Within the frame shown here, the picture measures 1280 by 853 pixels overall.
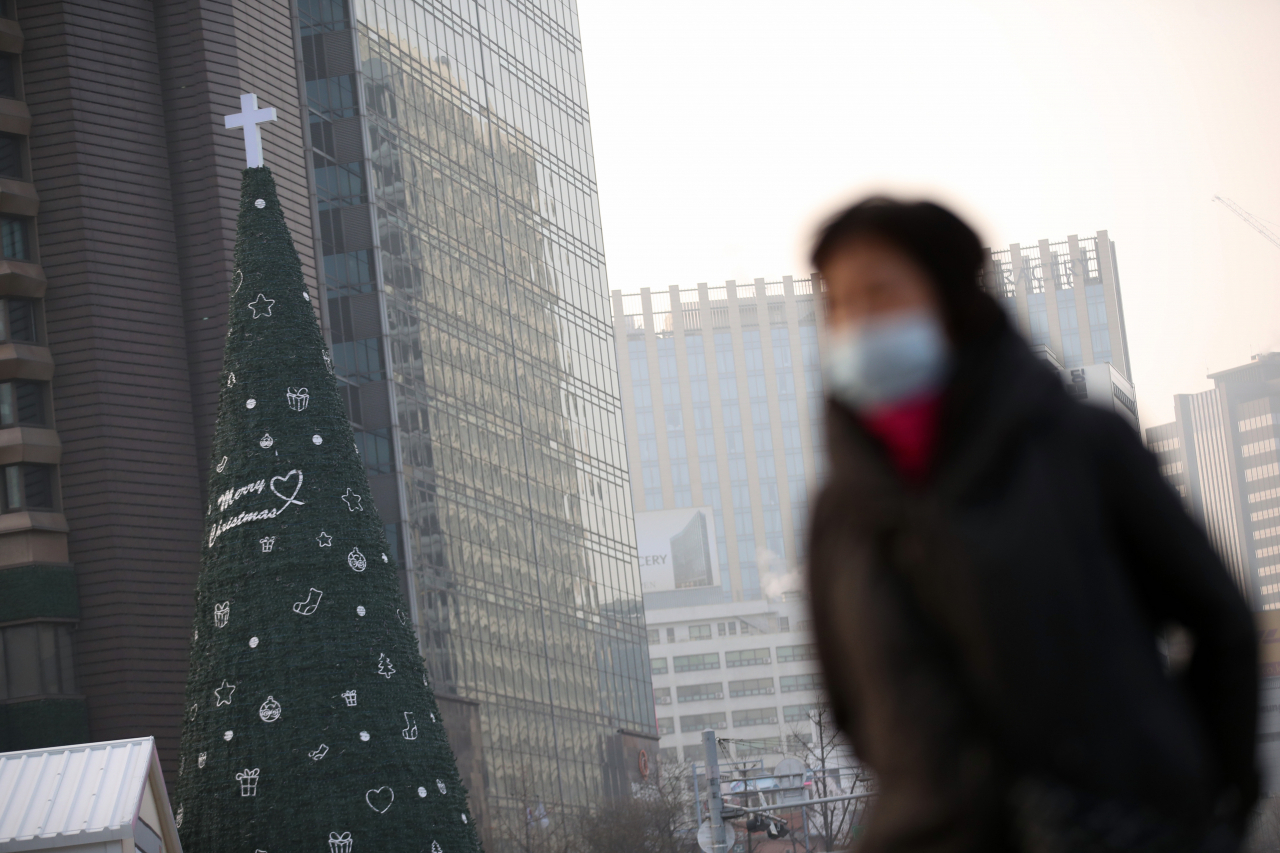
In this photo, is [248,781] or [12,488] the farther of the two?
[12,488]

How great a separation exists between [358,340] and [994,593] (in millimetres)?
56559

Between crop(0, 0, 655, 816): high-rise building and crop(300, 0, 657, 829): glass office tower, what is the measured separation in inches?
6.0

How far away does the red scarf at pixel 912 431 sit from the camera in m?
2.25

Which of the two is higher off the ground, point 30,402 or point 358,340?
point 358,340

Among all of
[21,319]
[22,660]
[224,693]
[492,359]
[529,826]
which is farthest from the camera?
[492,359]

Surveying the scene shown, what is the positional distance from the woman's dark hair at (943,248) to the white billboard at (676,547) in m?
186

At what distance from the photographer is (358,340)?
57.5 metres

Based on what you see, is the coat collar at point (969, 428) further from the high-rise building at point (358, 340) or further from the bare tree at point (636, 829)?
the bare tree at point (636, 829)

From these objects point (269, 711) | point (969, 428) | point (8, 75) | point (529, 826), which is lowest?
point (529, 826)

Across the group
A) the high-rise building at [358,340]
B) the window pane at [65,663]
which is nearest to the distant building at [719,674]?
the high-rise building at [358,340]

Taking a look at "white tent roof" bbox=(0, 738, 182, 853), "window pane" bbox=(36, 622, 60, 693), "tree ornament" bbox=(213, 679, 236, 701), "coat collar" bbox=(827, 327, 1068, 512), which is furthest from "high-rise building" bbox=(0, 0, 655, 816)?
"coat collar" bbox=(827, 327, 1068, 512)

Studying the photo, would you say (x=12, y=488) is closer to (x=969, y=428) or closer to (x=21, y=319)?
(x=21, y=319)

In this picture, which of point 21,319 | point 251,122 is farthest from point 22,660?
point 251,122

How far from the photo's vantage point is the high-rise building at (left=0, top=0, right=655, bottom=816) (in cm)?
3891
